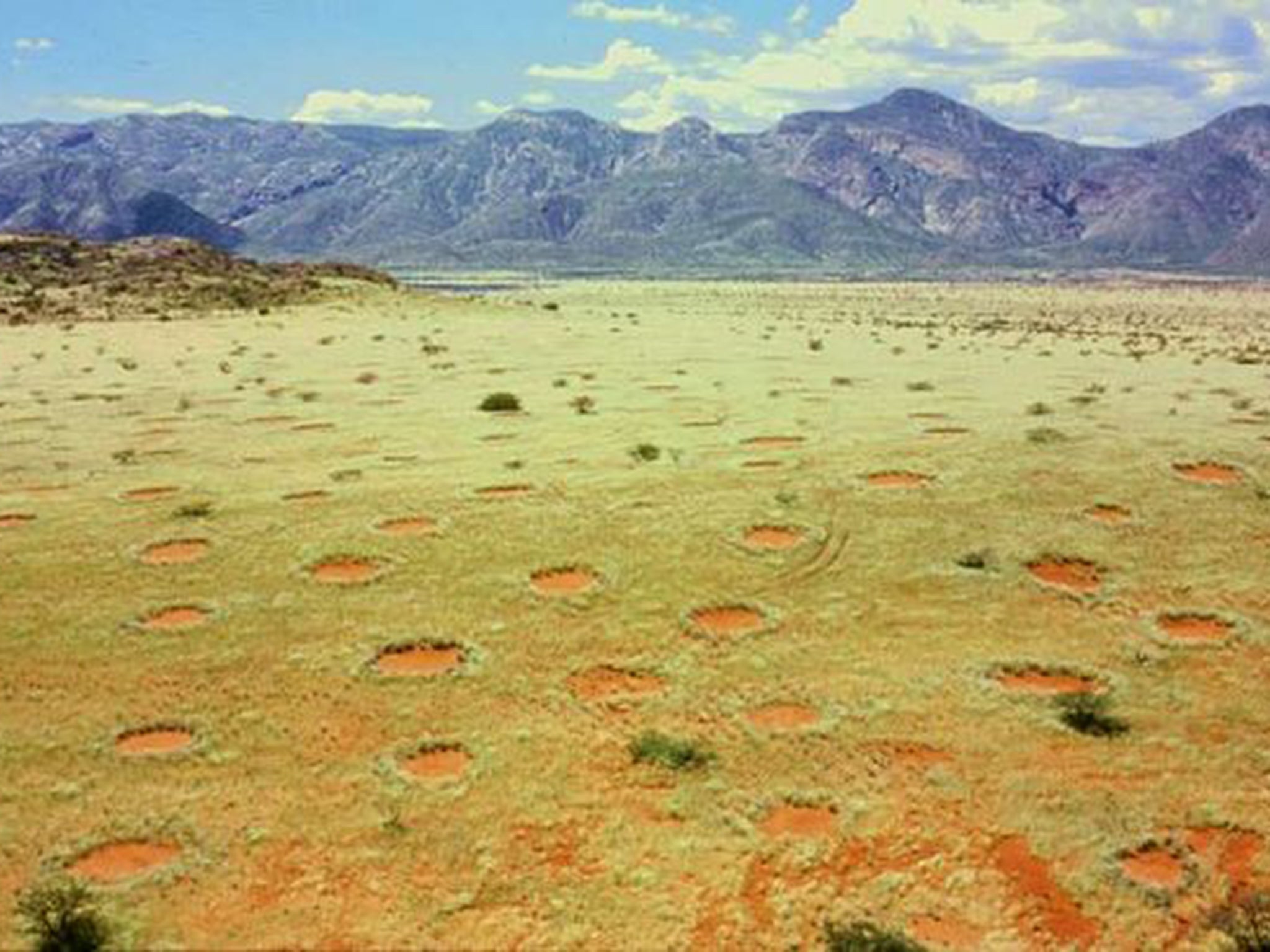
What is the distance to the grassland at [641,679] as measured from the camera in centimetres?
1535

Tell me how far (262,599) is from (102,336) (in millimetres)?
70171

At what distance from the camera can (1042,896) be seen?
1530cm

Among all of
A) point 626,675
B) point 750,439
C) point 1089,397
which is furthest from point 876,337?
point 626,675

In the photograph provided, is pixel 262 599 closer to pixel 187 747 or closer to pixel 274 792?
pixel 187 747

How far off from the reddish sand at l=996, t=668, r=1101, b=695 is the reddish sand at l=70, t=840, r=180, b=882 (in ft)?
45.6

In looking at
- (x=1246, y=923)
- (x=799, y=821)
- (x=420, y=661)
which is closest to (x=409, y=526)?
(x=420, y=661)

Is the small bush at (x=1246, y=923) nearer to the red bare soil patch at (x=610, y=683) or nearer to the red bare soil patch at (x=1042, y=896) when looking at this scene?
the red bare soil patch at (x=1042, y=896)

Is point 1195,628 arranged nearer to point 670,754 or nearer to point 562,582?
point 670,754

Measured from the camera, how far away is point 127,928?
1431cm

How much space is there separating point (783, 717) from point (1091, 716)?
508 cm

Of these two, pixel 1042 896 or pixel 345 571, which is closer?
pixel 1042 896

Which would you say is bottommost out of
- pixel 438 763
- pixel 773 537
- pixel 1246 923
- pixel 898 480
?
pixel 438 763

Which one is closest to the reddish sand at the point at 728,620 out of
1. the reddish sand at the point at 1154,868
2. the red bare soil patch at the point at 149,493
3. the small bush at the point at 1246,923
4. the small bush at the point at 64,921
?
the reddish sand at the point at 1154,868

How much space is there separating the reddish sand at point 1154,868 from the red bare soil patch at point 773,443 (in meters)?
22.0
